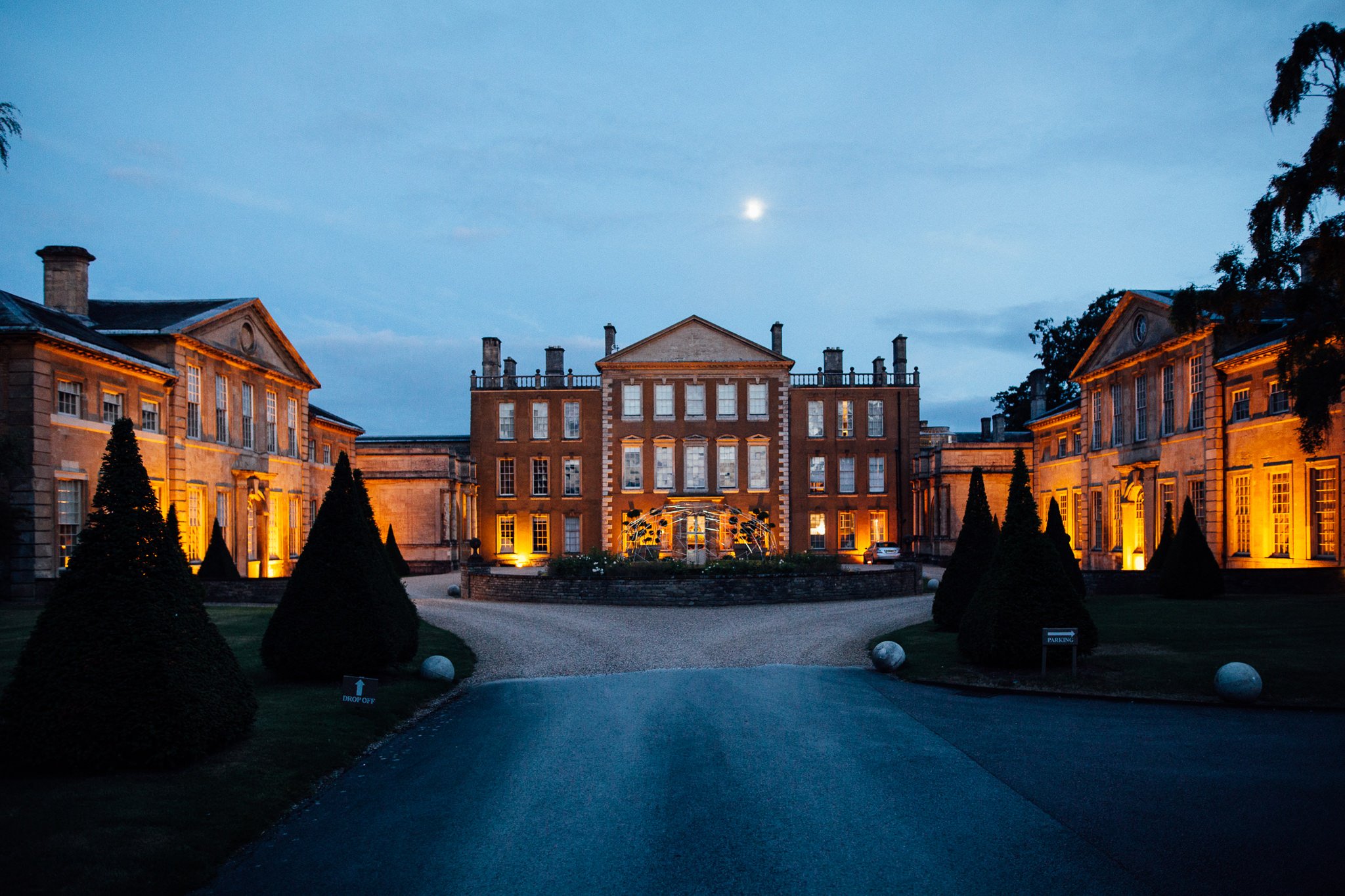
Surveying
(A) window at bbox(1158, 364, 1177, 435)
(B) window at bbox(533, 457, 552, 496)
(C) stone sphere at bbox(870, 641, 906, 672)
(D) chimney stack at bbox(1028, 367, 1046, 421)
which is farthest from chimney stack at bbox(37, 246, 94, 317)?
(D) chimney stack at bbox(1028, 367, 1046, 421)

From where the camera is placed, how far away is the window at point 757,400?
53406mm

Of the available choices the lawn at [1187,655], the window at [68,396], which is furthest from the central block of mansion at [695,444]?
the lawn at [1187,655]

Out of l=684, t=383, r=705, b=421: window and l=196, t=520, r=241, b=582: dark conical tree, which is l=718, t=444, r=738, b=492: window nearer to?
l=684, t=383, r=705, b=421: window

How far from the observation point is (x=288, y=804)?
9.01m

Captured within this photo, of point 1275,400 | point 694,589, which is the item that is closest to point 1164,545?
point 1275,400

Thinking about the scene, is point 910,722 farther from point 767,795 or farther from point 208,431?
point 208,431

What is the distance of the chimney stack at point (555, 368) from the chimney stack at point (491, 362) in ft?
9.87

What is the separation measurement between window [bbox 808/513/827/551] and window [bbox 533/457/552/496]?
15660 millimetres

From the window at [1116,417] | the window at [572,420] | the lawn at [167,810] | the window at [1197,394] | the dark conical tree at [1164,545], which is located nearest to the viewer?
the lawn at [167,810]

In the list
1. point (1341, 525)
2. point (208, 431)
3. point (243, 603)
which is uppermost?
point (208, 431)

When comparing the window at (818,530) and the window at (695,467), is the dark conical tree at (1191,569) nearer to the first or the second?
the window at (818,530)

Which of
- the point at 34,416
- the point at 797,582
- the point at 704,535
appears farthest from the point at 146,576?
the point at 704,535

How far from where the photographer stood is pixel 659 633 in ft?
76.0

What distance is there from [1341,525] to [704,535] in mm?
24293
